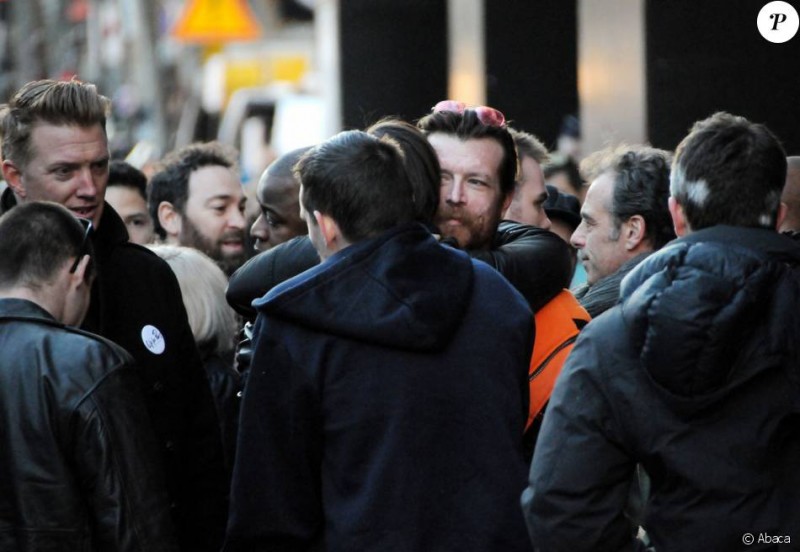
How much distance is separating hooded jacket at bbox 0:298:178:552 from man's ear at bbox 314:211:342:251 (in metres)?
0.72

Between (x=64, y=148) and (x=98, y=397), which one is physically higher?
(x=64, y=148)

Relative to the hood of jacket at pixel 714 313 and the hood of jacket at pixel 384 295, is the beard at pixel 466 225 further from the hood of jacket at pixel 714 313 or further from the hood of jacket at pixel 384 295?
the hood of jacket at pixel 714 313

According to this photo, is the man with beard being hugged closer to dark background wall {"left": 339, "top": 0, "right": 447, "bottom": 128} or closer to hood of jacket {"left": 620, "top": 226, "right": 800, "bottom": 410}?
hood of jacket {"left": 620, "top": 226, "right": 800, "bottom": 410}

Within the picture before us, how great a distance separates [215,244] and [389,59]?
5289 millimetres

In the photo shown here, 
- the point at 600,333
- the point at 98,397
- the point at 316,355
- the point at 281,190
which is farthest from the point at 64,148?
the point at 600,333

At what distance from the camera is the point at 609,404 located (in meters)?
3.99

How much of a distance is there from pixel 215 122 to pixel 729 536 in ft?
91.6

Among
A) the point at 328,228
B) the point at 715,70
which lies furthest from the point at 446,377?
the point at 715,70

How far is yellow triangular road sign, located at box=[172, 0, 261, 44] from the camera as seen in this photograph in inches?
738

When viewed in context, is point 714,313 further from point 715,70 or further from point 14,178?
point 715,70

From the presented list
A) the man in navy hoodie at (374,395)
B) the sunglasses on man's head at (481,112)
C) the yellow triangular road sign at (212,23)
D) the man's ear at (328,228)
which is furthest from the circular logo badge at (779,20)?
the yellow triangular road sign at (212,23)

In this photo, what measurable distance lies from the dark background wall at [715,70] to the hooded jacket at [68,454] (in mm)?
4375

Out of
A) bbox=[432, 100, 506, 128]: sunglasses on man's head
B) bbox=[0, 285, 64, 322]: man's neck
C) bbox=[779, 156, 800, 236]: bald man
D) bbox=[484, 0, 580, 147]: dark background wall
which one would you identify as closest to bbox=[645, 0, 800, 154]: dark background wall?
bbox=[779, 156, 800, 236]: bald man

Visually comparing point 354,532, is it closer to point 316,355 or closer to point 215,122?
point 316,355
